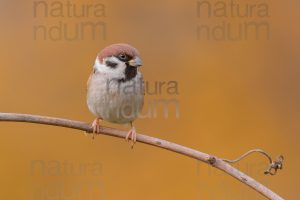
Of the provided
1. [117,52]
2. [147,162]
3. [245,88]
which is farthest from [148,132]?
[117,52]

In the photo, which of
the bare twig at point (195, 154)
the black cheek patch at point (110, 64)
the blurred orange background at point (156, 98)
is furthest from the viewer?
the blurred orange background at point (156, 98)

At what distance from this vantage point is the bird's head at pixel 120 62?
3.50m

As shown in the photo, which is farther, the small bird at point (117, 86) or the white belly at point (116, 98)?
the white belly at point (116, 98)

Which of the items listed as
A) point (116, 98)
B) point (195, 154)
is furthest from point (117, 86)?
point (195, 154)

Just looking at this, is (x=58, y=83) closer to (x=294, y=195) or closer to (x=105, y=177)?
(x=105, y=177)

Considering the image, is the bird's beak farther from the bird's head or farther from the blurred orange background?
the blurred orange background

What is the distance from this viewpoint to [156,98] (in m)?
5.01

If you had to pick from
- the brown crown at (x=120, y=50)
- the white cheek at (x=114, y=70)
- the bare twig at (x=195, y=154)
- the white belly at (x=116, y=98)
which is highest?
the brown crown at (x=120, y=50)

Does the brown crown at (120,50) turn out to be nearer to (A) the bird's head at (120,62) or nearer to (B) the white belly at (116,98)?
(A) the bird's head at (120,62)

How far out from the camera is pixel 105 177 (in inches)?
211

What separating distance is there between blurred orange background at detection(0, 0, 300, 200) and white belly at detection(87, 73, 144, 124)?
126cm

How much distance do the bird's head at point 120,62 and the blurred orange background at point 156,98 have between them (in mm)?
1395

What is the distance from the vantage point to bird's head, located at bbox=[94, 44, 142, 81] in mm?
3504

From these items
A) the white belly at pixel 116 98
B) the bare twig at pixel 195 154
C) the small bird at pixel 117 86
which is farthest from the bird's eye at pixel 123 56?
the bare twig at pixel 195 154
